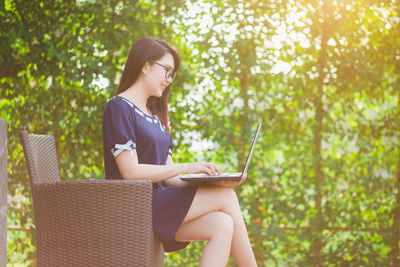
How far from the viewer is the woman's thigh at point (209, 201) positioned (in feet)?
7.54

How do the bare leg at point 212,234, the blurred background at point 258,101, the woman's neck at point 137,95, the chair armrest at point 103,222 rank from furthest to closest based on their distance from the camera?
the blurred background at point 258,101, the woman's neck at point 137,95, the bare leg at point 212,234, the chair armrest at point 103,222

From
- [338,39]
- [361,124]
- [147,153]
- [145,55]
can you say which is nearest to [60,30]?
[145,55]

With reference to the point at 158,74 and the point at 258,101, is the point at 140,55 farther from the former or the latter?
the point at 258,101

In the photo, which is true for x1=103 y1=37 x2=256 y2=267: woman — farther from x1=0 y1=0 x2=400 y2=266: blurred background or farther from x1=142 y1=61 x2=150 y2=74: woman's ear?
x1=0 y1=0 x2=400 y2=266: blurred background

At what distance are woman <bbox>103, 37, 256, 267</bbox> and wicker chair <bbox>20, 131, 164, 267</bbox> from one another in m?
0.17

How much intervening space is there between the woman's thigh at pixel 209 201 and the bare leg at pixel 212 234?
3cm

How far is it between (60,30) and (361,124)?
7.19 feet

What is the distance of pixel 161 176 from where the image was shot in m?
2.29

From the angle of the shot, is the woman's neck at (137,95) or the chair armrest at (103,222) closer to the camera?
the chair armrest at (103,222)

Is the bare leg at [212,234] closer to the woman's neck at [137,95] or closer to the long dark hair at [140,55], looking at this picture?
the woman's neck at [137,95]

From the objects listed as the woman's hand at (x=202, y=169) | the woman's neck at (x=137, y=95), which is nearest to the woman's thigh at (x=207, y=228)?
the woman's hand at (x=202, y=169)

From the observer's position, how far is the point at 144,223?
82.8 inches

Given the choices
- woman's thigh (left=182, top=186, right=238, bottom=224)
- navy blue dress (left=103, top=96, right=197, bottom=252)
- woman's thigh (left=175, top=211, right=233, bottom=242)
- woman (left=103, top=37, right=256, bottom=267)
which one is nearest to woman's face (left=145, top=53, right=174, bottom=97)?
woman (left=103, top=37, right=256, bottom=267)

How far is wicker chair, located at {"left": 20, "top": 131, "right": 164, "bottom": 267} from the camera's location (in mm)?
2078
